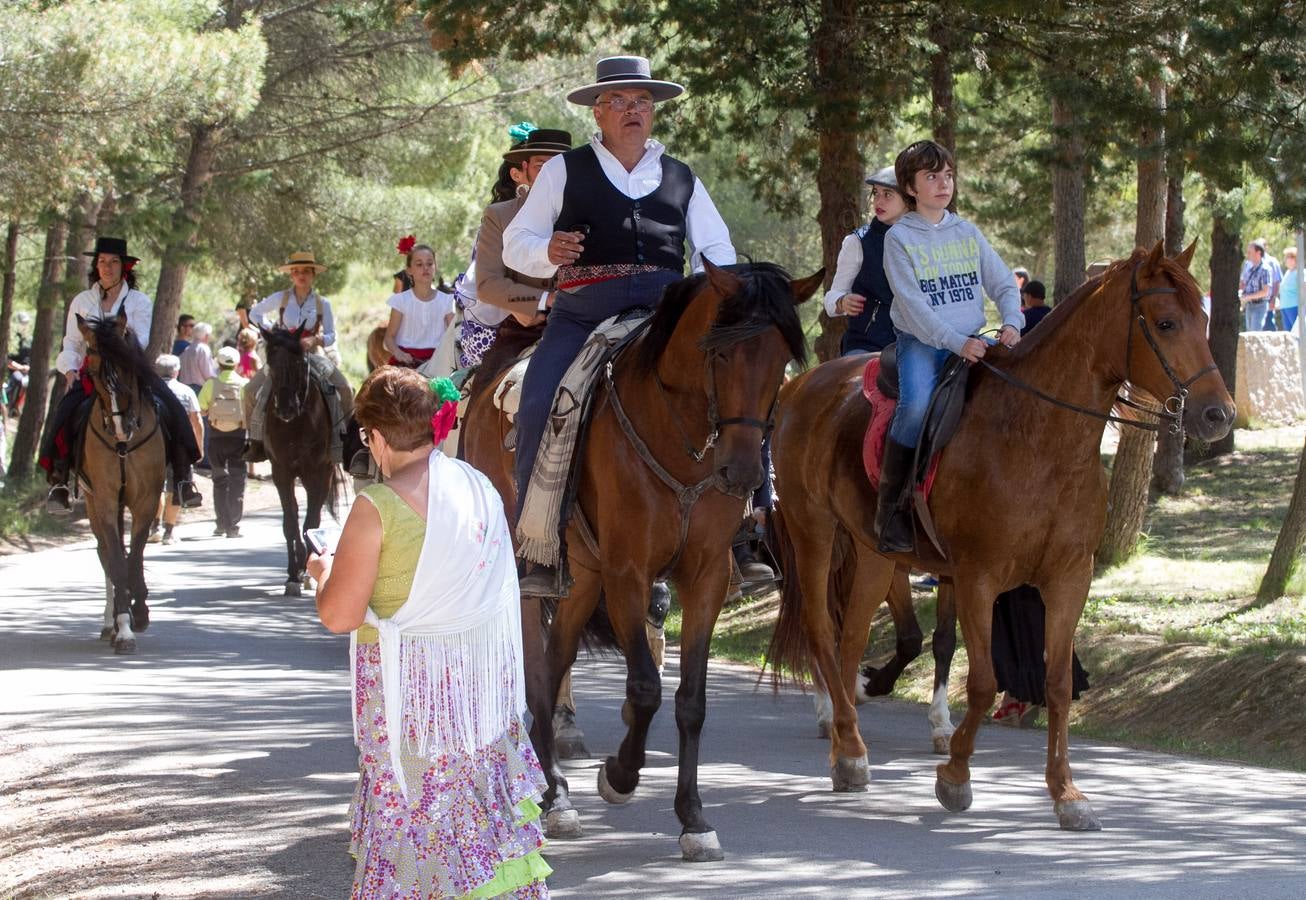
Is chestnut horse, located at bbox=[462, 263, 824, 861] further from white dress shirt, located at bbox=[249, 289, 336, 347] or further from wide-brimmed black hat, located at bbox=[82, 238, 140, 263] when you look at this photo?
white dress shirt, located at bbox=[249, 289, 336, 347]

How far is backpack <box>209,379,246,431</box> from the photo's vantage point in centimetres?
2377

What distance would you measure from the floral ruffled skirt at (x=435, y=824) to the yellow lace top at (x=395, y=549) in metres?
0.18

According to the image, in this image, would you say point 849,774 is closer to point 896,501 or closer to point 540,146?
point 896,501

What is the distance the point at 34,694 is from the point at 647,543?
231 inches

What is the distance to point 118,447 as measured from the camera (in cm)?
1466

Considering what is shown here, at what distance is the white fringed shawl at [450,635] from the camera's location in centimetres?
543

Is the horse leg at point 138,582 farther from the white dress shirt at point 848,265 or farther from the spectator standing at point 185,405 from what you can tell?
the white dress shirt at point 848,265

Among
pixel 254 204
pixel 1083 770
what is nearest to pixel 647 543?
pixel 1083 770

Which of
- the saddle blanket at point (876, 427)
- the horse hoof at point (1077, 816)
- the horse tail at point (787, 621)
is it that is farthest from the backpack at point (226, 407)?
the horse hoof at point (1077, 816)

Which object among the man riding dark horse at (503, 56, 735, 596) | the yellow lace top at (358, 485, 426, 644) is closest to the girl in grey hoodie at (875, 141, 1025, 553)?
the man riding dark horse at (503, 56, 735, 596)

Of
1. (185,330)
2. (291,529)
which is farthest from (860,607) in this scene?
(185,330)

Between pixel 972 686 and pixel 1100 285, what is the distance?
1.97 metres

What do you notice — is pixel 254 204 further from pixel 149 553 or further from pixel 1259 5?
pixel 1259 5

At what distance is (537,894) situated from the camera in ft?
18.4
